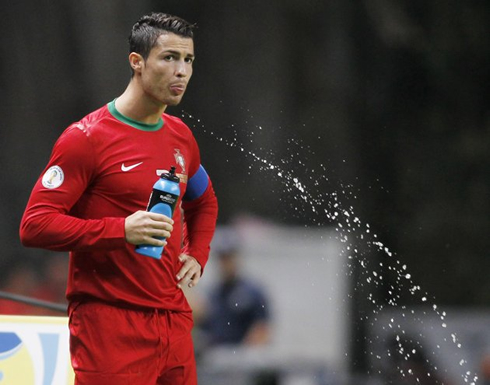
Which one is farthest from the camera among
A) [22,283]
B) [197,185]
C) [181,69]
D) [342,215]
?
[342,215]

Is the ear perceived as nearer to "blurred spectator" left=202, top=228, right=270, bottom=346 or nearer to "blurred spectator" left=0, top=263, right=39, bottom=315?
"blurred spectator" left=202, top=228, right=270, bottom=346

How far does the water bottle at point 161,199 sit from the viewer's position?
4.23m

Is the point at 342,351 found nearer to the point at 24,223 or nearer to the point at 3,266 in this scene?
the point at 3,266

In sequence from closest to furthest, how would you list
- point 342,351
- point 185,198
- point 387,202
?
point 185,198 < point 342,351 < point 387,202

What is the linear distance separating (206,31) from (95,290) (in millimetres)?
13960

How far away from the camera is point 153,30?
14.9 feet

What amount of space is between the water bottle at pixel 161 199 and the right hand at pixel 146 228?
0.02 meters

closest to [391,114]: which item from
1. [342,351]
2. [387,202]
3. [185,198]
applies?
[387,202]

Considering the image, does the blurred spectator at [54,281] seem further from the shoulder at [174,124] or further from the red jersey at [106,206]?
the red jersey at [106,206]

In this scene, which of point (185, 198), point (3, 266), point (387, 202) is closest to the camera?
point (185, 198)

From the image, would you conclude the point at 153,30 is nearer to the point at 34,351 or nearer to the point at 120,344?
the point at 120,344

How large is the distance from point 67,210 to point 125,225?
255mm

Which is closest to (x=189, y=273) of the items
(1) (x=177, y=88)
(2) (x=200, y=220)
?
(2) (x=200, y=220)

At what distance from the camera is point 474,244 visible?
58.1 feet
